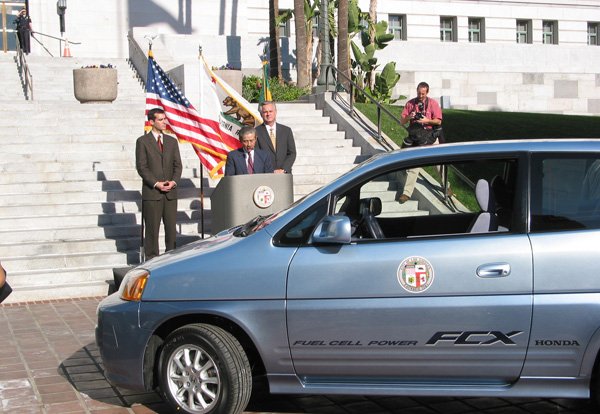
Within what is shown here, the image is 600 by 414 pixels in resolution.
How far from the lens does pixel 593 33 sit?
3738 centimetres

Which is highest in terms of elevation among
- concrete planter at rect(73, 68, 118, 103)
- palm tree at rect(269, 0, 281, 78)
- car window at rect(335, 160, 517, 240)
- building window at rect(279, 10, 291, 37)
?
building window at rect(279, 10, 291, 37)

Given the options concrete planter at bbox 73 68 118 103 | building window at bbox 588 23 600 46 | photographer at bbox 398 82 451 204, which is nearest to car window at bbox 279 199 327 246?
photographer at bbox 398 82 451 204

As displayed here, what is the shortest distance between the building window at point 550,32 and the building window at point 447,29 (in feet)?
14.3

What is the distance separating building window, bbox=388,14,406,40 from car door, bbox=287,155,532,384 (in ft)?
98.8

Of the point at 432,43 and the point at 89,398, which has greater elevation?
the point at 432,43

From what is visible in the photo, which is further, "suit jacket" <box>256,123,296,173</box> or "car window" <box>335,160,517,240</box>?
"suit jacket" <box>256,123,296,173</box>

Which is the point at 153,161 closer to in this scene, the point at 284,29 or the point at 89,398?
the point at 89,398

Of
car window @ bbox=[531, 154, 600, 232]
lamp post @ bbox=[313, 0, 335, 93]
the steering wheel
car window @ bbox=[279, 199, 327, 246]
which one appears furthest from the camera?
lamp post @ bbox=[313, 0, 335, 93]

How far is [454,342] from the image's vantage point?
5039 millimetres

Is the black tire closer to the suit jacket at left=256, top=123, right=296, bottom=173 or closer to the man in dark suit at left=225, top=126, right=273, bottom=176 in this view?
the man in dark suit at left=225, top=126, right=273, bottom=176

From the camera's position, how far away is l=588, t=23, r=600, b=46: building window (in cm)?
3719

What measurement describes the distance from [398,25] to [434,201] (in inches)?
1171

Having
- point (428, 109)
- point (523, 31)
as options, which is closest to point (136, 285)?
point (428, 109)

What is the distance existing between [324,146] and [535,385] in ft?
36.2
